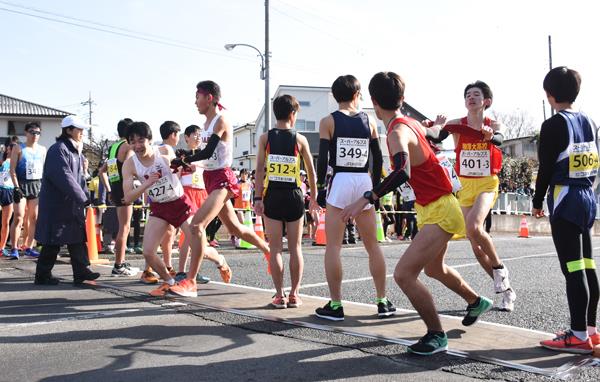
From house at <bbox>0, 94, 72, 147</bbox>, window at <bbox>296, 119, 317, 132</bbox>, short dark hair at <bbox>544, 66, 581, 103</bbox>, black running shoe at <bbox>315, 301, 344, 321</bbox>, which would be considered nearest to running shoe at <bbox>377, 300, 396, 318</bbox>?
black running shoe at <bbox>315, 301, 344, 321</bbox>

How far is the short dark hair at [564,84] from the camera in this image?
426 centimetres

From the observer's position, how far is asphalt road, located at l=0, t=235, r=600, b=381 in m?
3.55

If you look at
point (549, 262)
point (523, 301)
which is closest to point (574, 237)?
point (523, 301)

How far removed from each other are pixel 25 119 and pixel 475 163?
5832 centimetres

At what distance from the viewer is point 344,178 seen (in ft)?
16.9

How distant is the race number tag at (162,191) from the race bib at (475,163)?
10.7ft

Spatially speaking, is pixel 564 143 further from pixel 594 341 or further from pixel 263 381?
pixel 263 381

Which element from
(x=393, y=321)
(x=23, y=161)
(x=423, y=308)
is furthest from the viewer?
(x=23, y=161)

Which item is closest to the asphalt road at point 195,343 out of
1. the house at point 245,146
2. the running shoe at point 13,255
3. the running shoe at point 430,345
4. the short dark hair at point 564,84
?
the running shoe at point 430,345

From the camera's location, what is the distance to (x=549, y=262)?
1070 centimetres

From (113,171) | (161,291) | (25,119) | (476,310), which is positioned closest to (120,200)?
(113,171)

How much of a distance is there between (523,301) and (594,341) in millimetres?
2152

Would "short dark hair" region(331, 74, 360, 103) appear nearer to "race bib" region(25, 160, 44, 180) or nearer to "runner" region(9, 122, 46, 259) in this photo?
"runner" region(9, 122, 46, 259)

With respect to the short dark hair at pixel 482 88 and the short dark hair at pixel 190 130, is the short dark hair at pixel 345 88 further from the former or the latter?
the short dark hair at pixel 190 130
